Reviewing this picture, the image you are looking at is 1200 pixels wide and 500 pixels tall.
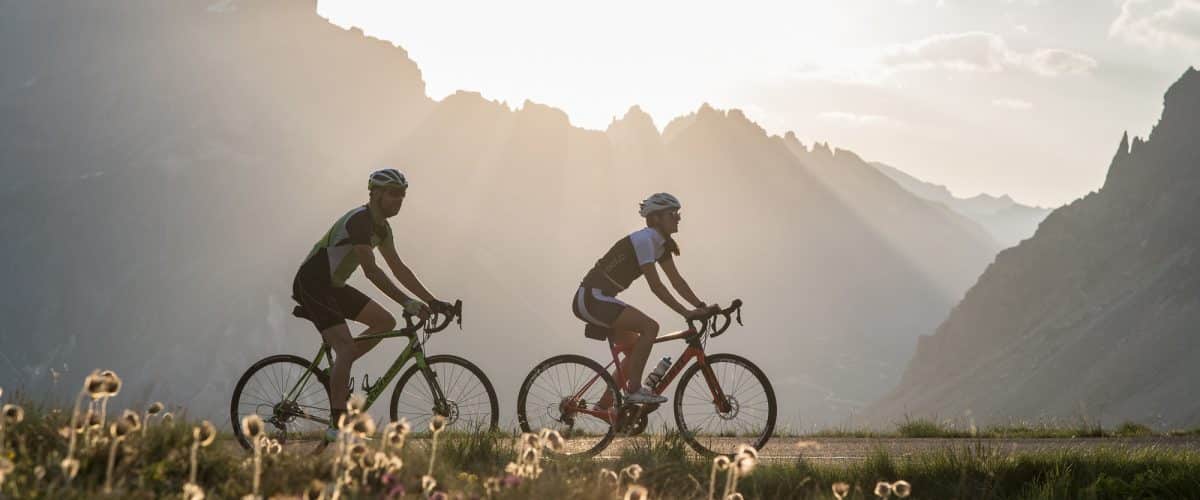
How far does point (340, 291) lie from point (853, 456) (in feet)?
18.3

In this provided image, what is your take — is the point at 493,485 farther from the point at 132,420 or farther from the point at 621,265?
the point at 621,265

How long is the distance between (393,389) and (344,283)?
116cm

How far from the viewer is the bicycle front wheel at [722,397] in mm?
9609

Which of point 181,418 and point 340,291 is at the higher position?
point 340,291

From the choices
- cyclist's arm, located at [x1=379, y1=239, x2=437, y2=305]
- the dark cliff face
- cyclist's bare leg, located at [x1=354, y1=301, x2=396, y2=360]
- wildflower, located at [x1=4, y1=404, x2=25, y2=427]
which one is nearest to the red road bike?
cyclist's arm, located at [x1=379, y1=239, x2=437, y2=305]

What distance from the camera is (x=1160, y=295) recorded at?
162750 millimetres

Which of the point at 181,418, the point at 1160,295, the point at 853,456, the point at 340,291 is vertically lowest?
the point at 853,456

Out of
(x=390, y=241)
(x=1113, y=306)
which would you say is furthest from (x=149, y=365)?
(x=390, y=241)

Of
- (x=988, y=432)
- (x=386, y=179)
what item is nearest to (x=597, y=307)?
(x=386, y=179)

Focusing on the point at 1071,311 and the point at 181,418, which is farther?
the point at 1071,311

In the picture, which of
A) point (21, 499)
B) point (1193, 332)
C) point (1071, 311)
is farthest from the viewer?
point (1071, 311)

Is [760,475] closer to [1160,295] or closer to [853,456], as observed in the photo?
[853,456]

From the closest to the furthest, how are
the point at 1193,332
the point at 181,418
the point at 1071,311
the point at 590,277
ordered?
the point at 181,418 → the point at 590,277 → the point at 1193,332 → the point at 1071,311

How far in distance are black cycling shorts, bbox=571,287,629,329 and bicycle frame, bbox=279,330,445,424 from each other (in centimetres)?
151
